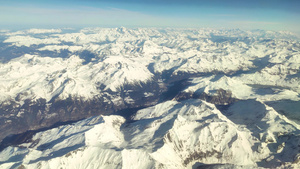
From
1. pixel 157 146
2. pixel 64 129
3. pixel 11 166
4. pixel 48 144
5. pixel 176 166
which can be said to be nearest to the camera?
pixel 11 166

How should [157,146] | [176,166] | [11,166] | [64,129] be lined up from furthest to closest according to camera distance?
[64,129] < [157,146] < [176,166] < [11,166]

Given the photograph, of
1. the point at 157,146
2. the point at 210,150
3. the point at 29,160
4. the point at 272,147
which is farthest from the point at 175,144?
the point at 29,160

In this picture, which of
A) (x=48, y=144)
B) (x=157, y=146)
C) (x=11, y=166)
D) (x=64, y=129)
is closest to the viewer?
(x=11, y=166)

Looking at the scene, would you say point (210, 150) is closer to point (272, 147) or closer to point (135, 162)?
point (272, 147)

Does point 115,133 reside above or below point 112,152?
below

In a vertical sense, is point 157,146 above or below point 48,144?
above

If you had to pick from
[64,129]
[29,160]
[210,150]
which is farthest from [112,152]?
[64,129]

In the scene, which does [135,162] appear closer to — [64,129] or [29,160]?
[29,160]

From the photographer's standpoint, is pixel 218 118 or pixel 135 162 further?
pixel 218 118

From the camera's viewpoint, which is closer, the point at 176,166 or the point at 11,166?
the point at 11,166
